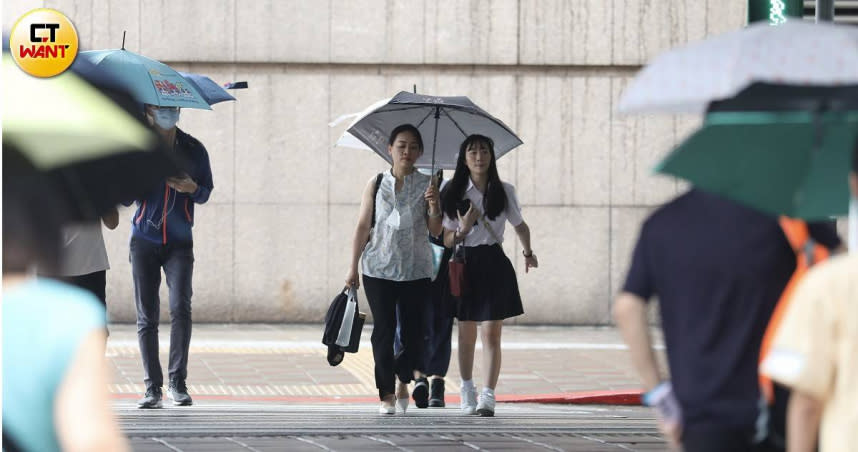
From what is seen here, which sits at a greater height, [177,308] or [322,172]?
[322,172]

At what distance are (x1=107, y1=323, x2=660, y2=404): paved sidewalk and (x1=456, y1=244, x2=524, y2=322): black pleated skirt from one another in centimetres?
144

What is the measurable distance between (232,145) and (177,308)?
21.0ft

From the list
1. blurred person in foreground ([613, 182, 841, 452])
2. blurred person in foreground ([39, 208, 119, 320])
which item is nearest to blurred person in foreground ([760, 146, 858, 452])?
blurred person in foreground ([613, 182, 841, 452])

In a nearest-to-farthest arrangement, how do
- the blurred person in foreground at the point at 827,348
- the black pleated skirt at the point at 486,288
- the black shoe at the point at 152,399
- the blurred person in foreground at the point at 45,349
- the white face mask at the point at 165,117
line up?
the blurred person in foreground at the point at 45,349 → the blurred person in foreground at the point at 827,348 → the black shoe at the point at 152,399 → the white face mask at the point at 165,117 → the black pleated skirt at the point at 486,288

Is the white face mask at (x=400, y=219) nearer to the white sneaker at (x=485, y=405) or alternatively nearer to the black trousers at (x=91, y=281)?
the white sneaker at (x=485, y=405)

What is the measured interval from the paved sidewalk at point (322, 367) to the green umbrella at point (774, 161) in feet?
21.6

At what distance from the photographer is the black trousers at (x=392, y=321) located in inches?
334

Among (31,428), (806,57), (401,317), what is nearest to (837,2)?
(401,317)

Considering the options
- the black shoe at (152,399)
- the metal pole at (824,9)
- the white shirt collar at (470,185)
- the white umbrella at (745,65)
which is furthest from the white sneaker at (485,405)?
the white umbrella at (745,65)

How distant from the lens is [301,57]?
14789 millimetres

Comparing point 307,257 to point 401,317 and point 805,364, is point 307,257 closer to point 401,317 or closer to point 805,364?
point 401,317

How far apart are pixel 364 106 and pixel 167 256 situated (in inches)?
253

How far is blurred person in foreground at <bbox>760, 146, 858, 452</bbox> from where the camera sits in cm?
279

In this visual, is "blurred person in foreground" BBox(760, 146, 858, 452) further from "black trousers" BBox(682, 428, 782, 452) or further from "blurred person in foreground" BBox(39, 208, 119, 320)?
"blurred person in foreground" BBox(39, 208, 119, 320)
